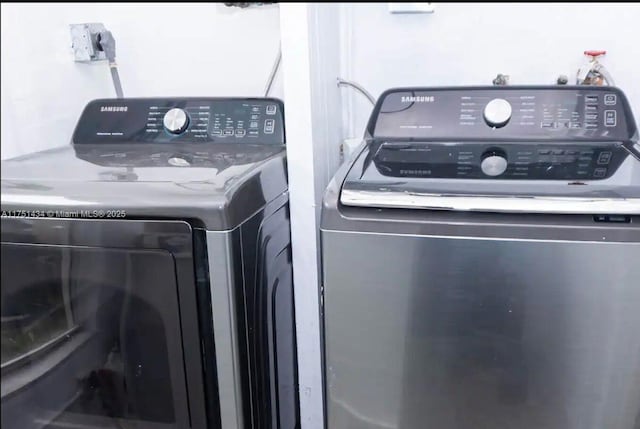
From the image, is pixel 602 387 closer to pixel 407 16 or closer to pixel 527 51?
pixel 527 51

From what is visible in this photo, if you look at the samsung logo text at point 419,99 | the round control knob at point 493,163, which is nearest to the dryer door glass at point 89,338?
the round control knob at point 493,163

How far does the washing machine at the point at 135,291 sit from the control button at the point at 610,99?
0.86 meters

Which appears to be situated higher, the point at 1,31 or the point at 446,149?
the point at 1,31

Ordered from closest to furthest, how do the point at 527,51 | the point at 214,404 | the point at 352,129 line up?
the point at 214,404, the point at 527,51, the point at 352,129

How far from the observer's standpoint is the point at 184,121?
141 cm

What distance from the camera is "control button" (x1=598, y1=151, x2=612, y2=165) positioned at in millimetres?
1097

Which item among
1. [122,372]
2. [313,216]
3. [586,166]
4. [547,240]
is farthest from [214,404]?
[586,166]

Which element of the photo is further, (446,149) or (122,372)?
(446,149)

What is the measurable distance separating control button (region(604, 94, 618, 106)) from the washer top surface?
0.82 m

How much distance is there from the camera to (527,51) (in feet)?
5.13

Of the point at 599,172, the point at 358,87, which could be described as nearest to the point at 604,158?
the point at 599,172

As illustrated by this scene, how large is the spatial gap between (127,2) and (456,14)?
1.09m

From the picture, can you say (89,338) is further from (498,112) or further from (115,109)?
(498,112)

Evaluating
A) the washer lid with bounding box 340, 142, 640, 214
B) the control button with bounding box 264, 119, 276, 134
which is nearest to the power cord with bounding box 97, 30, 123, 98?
the control button with bounding box 264, 119, 276, 134
